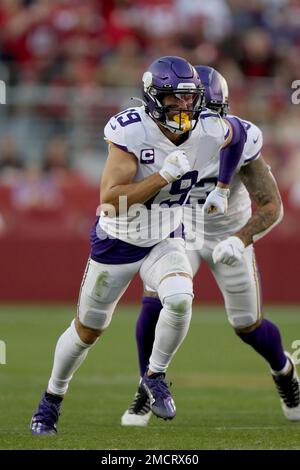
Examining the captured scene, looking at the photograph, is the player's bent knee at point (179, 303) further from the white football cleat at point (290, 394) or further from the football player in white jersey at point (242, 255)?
the white football cleat at point (290, 394)

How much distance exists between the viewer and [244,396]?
716cm

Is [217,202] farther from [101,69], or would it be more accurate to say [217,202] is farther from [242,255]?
[101,69]

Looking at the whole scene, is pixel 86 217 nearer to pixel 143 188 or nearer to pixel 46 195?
pixel 46 195

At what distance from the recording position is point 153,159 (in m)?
5.32

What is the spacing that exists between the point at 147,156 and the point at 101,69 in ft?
25.7

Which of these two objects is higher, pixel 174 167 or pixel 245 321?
pixel 174 167

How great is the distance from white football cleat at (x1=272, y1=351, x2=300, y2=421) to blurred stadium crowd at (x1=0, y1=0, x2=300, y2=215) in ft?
20.1

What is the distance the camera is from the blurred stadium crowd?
12289mm

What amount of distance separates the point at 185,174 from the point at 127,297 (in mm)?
6773

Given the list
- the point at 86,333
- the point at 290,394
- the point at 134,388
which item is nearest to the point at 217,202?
the point at 86,333

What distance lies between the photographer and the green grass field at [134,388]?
5109mm

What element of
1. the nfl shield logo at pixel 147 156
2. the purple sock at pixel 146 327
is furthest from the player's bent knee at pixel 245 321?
the nfl shield logo at pixel 147 156

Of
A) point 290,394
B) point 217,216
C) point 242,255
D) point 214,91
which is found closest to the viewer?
point 242,255
